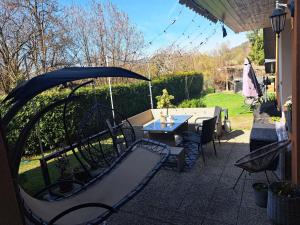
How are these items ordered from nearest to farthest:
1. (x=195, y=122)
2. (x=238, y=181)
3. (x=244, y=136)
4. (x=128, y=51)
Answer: (x=238, y=181) → (x=244, y=136) → (x=195, y=122) → (x=128, y=51)

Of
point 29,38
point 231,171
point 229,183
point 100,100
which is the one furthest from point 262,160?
point 29,38

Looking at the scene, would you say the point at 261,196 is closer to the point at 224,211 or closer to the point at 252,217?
the point at 252,217

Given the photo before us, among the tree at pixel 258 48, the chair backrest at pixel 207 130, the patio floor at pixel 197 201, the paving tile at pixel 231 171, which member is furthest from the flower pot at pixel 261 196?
the tree at pixel 258 48

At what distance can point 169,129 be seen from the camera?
18.5 ft

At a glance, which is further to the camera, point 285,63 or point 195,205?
point 285,63

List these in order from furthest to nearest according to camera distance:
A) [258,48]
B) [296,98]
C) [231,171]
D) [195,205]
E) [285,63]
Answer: [258,48] → [285,63] → [231,171] → [195,205] → [296,98]

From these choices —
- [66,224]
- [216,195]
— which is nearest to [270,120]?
[216,195]

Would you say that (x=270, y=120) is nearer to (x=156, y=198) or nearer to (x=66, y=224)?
(x=156, y=198)

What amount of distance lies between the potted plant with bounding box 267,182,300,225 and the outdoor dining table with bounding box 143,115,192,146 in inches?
119

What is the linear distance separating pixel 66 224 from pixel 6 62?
8110 millimetres

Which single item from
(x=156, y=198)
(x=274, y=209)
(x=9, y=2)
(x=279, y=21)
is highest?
(x=9, y=2)

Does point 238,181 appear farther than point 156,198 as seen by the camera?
Yes

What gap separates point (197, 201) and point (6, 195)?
2684mm

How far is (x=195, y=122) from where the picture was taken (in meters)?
6.92
